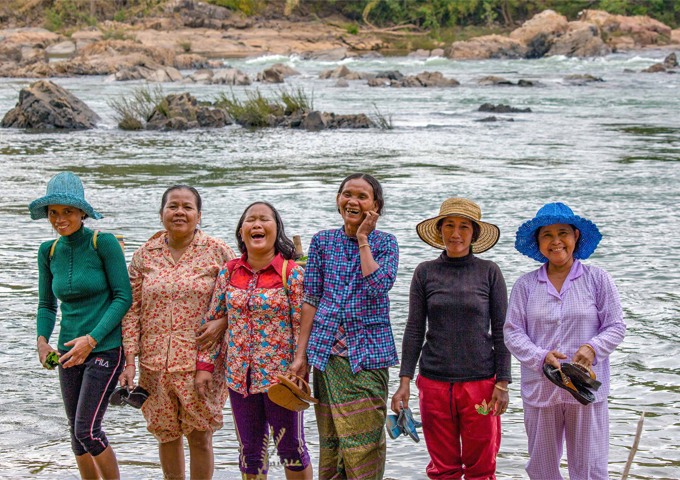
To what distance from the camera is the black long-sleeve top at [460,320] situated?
3.18m

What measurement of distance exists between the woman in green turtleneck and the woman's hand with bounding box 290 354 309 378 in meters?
0.75

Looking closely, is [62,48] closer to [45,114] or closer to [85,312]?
[45,114]

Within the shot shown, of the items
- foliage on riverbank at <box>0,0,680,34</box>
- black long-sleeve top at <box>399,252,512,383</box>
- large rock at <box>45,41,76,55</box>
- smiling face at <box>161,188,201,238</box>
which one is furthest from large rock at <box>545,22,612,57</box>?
smiling face at <box>161,188,201,238</box>

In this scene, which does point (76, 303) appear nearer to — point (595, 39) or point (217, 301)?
point (217, 301)

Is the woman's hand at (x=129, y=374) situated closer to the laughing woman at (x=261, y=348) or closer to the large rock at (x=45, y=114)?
the laughing woman at (x=261, y=348)

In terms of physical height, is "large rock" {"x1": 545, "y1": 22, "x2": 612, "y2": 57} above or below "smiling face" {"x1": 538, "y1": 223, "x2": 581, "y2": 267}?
above

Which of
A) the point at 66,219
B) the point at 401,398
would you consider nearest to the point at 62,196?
the point at 66,219

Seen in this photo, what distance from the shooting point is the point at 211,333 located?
327 cm

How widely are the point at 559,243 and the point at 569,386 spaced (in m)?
0.61

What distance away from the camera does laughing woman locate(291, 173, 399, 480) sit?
10.2ft

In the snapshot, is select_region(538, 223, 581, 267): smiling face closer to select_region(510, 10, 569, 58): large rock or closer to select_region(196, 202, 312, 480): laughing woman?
select_region(196, 202, 312, 480): laughing woman

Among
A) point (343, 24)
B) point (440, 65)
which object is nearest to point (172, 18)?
point (343, 24)

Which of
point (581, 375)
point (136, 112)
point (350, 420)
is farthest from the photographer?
point (136, 112)

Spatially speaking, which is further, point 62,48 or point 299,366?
point 62,48
